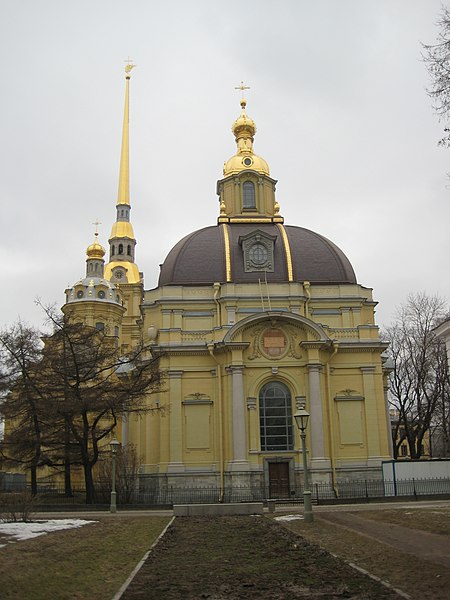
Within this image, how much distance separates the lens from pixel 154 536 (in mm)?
16953

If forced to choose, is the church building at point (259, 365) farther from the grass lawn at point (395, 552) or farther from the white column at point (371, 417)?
the grass lawn at point (395, 552)

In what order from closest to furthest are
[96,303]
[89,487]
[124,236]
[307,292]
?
[89,487] → [307,292] → [96,303] → [124,236]

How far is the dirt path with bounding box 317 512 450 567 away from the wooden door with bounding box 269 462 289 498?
16.0 meters

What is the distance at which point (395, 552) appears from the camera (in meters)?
12.7

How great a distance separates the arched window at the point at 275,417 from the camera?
1510 inches

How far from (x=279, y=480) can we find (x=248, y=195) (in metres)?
21.4

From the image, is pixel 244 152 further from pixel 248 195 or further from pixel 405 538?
pixel 405 538

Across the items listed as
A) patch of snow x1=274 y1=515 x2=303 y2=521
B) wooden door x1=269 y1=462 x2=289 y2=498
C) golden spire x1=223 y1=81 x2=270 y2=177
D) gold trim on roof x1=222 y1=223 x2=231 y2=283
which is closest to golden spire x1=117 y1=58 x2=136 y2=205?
golden spire x1=223 y1=81 x2=270 y2=177

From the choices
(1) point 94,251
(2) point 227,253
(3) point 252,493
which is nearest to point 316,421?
(3) point 252,493

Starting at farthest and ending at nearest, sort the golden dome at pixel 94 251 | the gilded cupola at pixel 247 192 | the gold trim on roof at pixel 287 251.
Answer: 1. the golden dome at pixel 94 251
2. the gilded cupola at pixel 247 192
3. the gold trim on roof at pixel 287 251

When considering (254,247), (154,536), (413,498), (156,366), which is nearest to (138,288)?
(254,247)

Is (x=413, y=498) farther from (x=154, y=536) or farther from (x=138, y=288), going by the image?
(x=138, y=288)

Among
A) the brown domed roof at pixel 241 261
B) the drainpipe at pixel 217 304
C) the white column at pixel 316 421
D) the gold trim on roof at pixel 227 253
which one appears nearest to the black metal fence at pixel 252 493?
the white column at pixel 316 421

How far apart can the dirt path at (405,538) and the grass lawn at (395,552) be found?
274 mm
